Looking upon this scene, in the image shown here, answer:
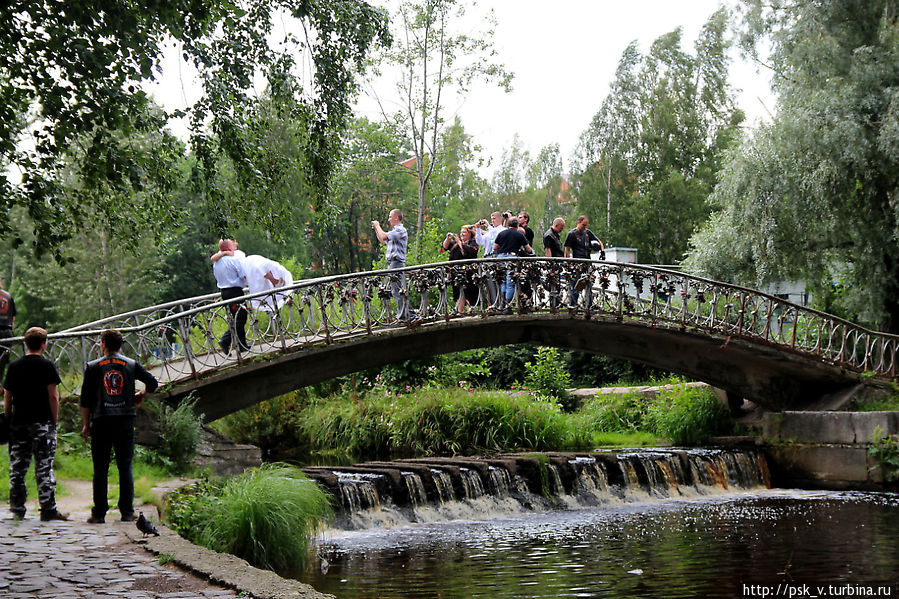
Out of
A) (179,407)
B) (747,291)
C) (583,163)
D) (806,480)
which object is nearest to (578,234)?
(747,291)

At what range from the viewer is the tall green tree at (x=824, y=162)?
19062mm

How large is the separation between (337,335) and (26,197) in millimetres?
7266

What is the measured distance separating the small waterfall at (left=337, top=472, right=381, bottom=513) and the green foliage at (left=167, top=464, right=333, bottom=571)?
3.13 meters

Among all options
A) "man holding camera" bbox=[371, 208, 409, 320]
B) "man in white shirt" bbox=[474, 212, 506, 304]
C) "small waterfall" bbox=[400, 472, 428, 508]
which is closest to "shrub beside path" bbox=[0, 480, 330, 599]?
"small waterfall" bbox=[400, 472, 428, 508]

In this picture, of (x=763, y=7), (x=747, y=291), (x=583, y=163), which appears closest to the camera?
(x=747, y=291)

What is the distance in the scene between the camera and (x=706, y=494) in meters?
16.0

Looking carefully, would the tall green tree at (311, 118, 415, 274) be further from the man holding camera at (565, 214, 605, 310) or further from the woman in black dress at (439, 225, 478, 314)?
the man holding camera at (565, 214, 605, 310)

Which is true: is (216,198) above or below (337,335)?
above

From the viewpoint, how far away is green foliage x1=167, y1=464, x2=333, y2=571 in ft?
28.1

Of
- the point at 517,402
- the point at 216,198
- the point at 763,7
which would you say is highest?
the point at 763,7

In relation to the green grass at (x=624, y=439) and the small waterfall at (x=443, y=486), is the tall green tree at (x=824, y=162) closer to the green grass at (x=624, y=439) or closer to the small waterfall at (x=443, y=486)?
the green grass at (x=624, y=439)

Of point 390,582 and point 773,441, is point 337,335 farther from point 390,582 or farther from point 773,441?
point 773,441

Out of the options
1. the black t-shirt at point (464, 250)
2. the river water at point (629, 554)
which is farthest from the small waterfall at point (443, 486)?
the black t-shirt at point (464, 250)

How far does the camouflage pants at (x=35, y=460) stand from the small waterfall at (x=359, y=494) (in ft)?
15.7
